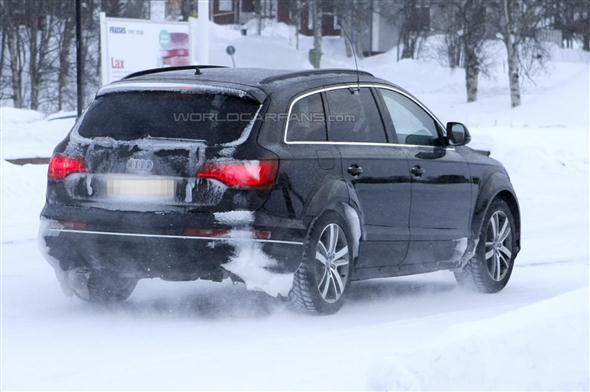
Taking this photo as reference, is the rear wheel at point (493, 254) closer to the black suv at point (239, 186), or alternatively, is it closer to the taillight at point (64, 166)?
the black suv at point (239, 186)

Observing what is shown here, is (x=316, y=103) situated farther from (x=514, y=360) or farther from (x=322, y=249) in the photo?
(x=514, y=360)

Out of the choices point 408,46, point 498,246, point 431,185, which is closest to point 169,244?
point 431,185

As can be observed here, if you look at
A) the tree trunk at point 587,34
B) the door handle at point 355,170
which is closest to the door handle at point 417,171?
the door handle at point 355,170

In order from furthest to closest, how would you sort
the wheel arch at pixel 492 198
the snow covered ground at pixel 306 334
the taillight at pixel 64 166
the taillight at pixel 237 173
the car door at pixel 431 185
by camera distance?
the wheel arch at pixel 492 198, the car door at pixel 431 185, the taillight at pixel 64 166, the taillight at pixel 237 173, the snow covered ground at pixel 306 334

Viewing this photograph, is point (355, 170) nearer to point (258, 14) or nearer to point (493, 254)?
point (493, 254)

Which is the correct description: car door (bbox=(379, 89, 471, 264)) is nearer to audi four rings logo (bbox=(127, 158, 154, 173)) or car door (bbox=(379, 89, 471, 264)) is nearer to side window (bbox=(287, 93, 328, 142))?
side window (bbox=(287, 93, 328, 142))

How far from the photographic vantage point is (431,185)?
29.3 feet

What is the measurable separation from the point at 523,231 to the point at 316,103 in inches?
263

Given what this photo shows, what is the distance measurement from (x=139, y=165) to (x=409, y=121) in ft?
7.55

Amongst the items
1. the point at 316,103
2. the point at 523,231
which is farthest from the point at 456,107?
the point at 316,103

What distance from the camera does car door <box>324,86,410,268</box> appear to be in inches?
322

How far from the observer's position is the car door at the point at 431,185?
28.9 ft

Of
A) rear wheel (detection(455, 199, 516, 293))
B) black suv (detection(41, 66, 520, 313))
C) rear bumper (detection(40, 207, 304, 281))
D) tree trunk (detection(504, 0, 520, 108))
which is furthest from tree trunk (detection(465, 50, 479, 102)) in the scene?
rear bumper (detection(40, 207, 304, 281))

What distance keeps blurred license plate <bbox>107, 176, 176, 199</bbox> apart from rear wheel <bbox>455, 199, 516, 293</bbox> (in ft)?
9.58
